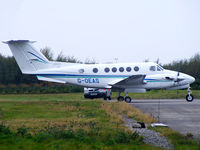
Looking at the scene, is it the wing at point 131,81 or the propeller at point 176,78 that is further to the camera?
the propeller at point 176,78

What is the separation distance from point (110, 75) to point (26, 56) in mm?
7237

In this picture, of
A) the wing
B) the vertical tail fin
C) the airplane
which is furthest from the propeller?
the vertical tail fin

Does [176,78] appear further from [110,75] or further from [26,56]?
[26,56]

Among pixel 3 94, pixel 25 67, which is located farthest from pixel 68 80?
pixel 3 94

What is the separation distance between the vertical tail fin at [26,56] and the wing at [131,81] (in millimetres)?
6184

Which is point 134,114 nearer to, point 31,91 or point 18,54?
point 18,54

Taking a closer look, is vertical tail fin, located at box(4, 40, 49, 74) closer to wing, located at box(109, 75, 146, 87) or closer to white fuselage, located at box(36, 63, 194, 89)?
white fuselage, located at box(36, 63, 194, 89)

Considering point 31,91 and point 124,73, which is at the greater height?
point 124,73

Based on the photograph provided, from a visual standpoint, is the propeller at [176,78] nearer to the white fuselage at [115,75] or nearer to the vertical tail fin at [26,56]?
the white fuselage at [115,75]

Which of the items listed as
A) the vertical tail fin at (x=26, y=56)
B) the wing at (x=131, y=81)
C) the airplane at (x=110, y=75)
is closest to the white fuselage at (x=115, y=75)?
the airplane at (x=110, y=75)

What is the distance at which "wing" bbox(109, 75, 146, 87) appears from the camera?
24.4 metres

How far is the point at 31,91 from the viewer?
27.5m

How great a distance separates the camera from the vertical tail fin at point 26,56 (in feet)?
79.2

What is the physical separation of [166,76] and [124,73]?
11.8ft
